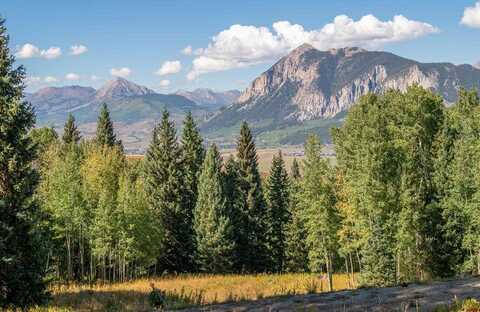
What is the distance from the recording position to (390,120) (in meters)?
48.8

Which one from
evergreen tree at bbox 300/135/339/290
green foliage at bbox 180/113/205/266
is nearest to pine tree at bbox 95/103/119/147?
green foliage at bbox 180/113/205/266

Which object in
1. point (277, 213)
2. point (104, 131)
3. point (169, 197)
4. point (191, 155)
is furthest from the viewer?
point (104, 131)

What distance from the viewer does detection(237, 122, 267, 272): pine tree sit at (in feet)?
204

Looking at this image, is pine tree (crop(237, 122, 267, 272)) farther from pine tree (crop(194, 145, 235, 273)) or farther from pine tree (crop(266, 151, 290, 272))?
pine tree (crop(194, 145, 235, 273))

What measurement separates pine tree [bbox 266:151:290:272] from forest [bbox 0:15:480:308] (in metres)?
0.43

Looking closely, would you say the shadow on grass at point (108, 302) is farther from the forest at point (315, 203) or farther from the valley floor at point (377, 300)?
the forest at point (315, 203)

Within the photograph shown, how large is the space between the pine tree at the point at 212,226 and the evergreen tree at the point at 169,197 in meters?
3.98

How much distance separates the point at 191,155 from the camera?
210 ft

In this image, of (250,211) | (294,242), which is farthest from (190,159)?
(294,242)

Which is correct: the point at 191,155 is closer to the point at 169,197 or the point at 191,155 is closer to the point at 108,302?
the point at 169,197

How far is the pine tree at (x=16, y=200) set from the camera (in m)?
21.6

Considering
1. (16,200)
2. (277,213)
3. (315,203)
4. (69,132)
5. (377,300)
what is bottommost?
(277,213)

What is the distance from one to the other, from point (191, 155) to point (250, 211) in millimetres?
10937

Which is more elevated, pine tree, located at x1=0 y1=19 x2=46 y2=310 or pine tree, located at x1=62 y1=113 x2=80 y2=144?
pine tree, located at x1=62 y1=113 x2=80 y2=144
